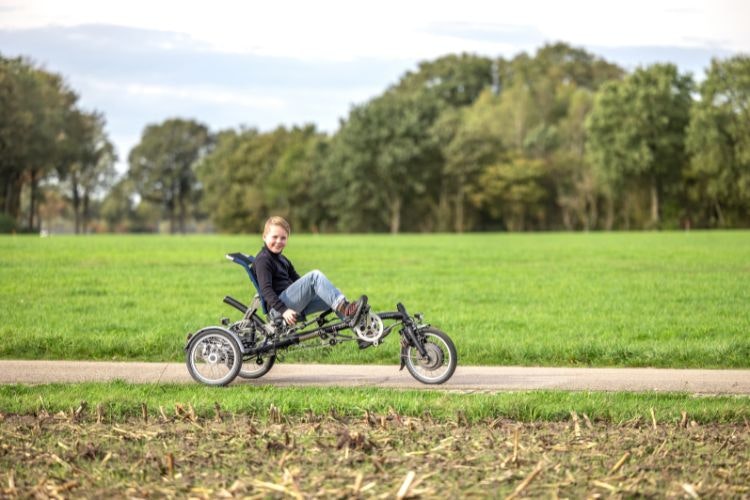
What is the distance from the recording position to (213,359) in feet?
34.1

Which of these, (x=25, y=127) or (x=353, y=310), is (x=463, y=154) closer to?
(x=25, y=127)

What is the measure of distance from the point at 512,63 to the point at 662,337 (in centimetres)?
10707

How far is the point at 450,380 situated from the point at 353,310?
1391 millimetres

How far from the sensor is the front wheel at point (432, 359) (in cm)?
1009

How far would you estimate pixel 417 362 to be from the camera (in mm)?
10328

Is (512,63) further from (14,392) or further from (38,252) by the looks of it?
(14,392)

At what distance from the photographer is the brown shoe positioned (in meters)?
9.89

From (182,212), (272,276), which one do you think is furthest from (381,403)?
(182,212)

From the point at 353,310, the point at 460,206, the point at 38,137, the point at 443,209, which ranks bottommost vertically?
the point at 353,310

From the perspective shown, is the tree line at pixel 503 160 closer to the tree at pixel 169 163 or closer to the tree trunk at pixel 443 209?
the tree trunk at pixel 443 209

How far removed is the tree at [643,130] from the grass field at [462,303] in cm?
4950

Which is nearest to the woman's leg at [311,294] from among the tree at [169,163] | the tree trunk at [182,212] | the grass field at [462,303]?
the grass field at [462,303]

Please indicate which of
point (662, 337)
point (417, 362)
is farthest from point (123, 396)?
point (662, 337)

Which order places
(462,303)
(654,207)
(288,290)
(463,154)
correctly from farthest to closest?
1. (463,154)
2. (654,207)
3. (462,303)
4. (288,290)
